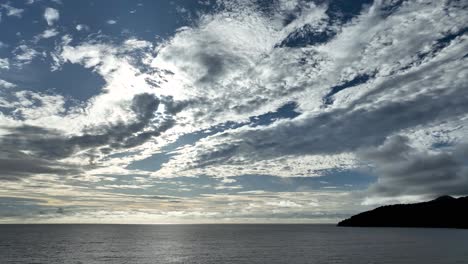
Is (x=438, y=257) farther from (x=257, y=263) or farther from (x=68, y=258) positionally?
(x=68, y=258)

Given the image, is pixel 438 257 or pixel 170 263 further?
pixel 438 257

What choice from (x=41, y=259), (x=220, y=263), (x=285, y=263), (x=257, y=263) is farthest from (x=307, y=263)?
(x=41, y=259)

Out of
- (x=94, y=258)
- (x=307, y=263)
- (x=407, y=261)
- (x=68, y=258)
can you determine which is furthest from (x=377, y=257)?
(x=68, y=258)

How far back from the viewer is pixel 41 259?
362ft

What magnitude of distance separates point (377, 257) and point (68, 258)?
314 ft

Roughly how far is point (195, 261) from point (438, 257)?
7287cm

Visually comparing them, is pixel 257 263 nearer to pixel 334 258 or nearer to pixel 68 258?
pixel 334 258

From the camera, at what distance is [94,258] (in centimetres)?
11112

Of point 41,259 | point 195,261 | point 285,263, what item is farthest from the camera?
point 41,259

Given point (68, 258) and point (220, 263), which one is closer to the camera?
point (220, 263)

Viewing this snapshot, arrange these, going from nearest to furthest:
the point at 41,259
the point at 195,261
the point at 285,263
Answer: the point at 285,263, the point at 195,261, the point at 41,259

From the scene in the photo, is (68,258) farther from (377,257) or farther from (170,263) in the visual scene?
(377,257)

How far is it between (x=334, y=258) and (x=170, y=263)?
158 ft

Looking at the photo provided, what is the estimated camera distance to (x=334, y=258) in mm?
105188
